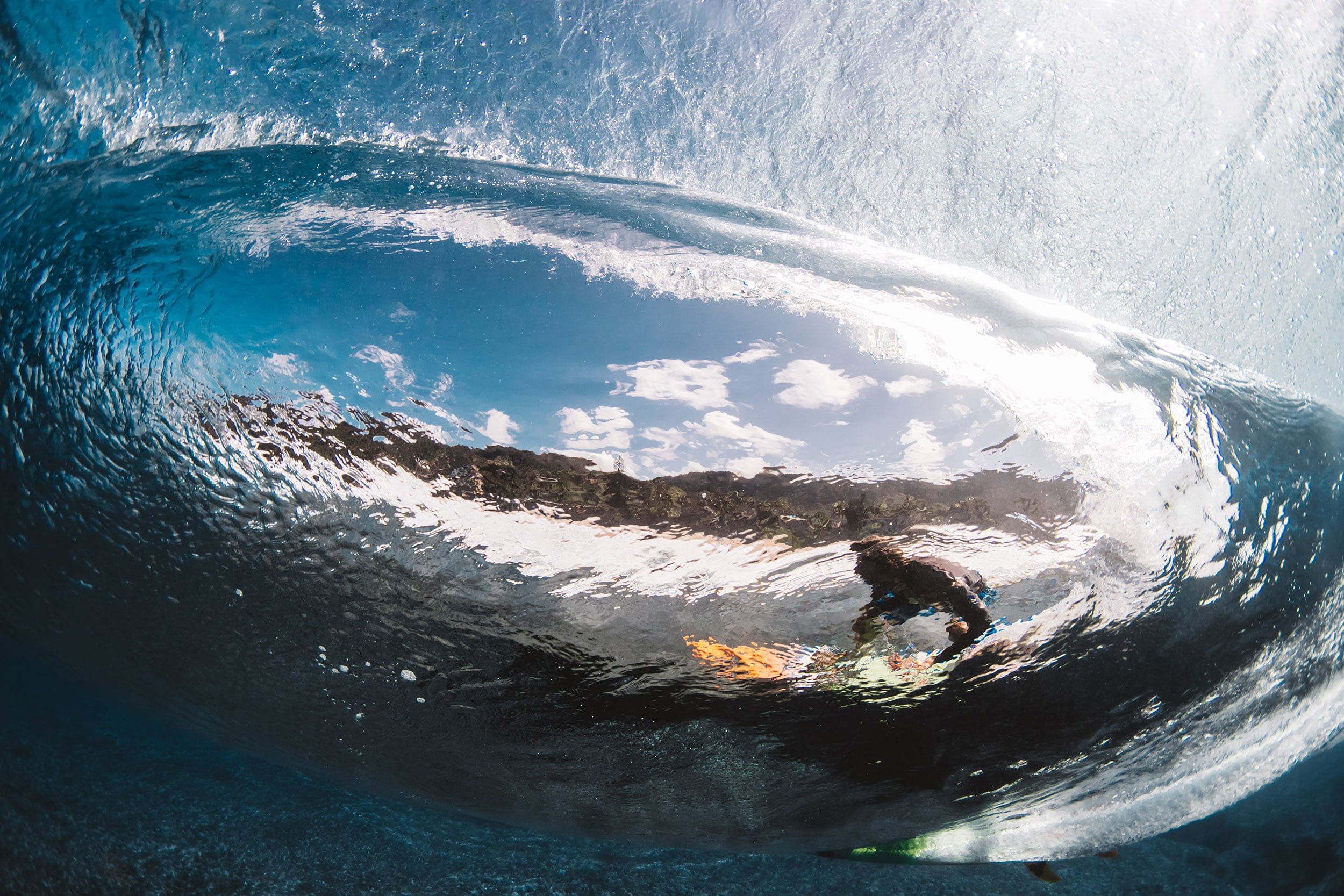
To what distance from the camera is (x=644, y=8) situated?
1.40m

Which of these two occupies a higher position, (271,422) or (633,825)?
(271,422)

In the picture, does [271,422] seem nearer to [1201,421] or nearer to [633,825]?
[633,825]

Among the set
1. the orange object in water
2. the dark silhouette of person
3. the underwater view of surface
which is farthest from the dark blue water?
the dark silhouette of person

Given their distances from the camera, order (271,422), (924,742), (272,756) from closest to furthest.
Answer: (271,422)
(924,742)
(272,756)

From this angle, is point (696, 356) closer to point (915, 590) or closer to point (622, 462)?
point (622, 462)

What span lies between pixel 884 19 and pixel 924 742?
234 cm

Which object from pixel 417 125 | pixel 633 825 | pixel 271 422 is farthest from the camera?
pixel 633 825

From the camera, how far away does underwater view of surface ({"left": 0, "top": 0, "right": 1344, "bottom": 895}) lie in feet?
4.58

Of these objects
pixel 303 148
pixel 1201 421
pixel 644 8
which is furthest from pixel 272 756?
pixel 1201 421

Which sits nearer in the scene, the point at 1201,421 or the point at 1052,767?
the point at 1201,421

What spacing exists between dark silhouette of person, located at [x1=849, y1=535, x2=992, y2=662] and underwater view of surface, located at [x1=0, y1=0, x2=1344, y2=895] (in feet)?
0.04

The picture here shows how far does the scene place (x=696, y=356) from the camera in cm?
146

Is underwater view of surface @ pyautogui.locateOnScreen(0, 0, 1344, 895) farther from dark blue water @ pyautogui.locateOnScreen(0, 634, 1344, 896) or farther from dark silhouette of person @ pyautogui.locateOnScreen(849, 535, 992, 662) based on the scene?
dark blue water @ pyautogui.locateOnScreen(0, 634, 1344, 896)

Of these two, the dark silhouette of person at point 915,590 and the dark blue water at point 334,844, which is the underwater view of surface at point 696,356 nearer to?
the dark silhouette of person at point 915,590
